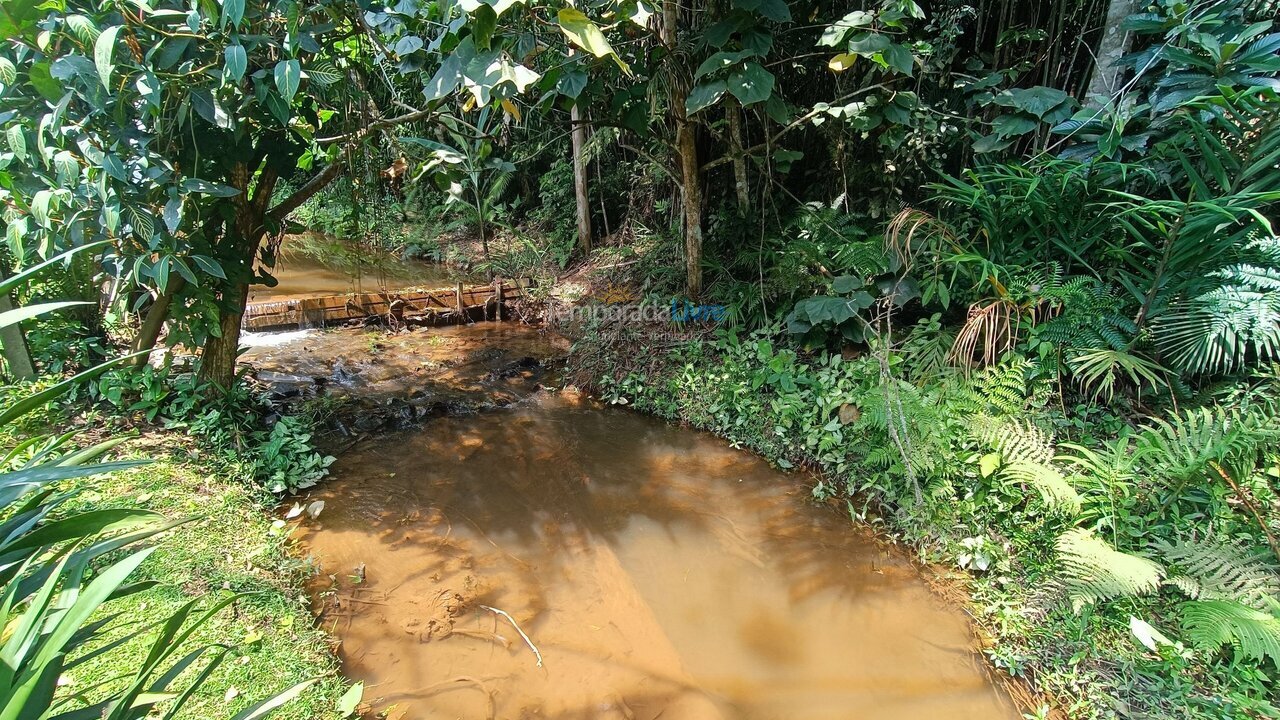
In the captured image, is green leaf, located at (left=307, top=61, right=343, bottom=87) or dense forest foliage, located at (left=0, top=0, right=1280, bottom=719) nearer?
dense forest foliage, located at (left=0, top=0, right=1280, bottom=719)

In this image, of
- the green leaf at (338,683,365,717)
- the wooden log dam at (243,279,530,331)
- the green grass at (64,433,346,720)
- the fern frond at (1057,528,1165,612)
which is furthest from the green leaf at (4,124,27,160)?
the fern frond at (1057,528,1165,612)

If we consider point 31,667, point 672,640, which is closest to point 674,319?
point 672,640

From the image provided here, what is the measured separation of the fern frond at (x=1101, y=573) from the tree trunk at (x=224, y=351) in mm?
4050

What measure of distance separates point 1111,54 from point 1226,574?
2.71 m

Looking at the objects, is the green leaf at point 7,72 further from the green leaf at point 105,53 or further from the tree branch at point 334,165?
the tree branch at point 334,165

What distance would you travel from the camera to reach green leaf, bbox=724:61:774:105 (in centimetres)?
305

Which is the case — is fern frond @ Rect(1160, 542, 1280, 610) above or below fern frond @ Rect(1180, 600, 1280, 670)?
above

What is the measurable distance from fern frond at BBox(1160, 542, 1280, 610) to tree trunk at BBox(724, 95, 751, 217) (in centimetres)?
314

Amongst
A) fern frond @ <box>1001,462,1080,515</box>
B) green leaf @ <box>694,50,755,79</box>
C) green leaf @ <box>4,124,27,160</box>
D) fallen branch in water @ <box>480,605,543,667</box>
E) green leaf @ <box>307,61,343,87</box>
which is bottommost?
fallen branch in water @ <box>480,605,543,667</box>

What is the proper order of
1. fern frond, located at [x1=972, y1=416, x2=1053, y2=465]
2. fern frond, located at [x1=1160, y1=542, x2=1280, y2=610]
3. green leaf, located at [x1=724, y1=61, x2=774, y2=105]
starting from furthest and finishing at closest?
1. green leaf, located at [x1=724, y1=61, x2=774, y2=105]
2. fern frond, located at [x1=972, y1=416, x2=1053, y2=465]
3. fern frond, located at [x1=1160, y1=542, x2=1280, y2=610]

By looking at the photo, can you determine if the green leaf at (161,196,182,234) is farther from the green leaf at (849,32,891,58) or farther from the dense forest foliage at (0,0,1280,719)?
the green leaf at (849,32,891,58)

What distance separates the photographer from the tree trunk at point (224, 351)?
10.7 ft

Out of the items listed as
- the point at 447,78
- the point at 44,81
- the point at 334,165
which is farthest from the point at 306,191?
the point at 447,78

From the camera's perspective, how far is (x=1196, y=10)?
9.72ft
